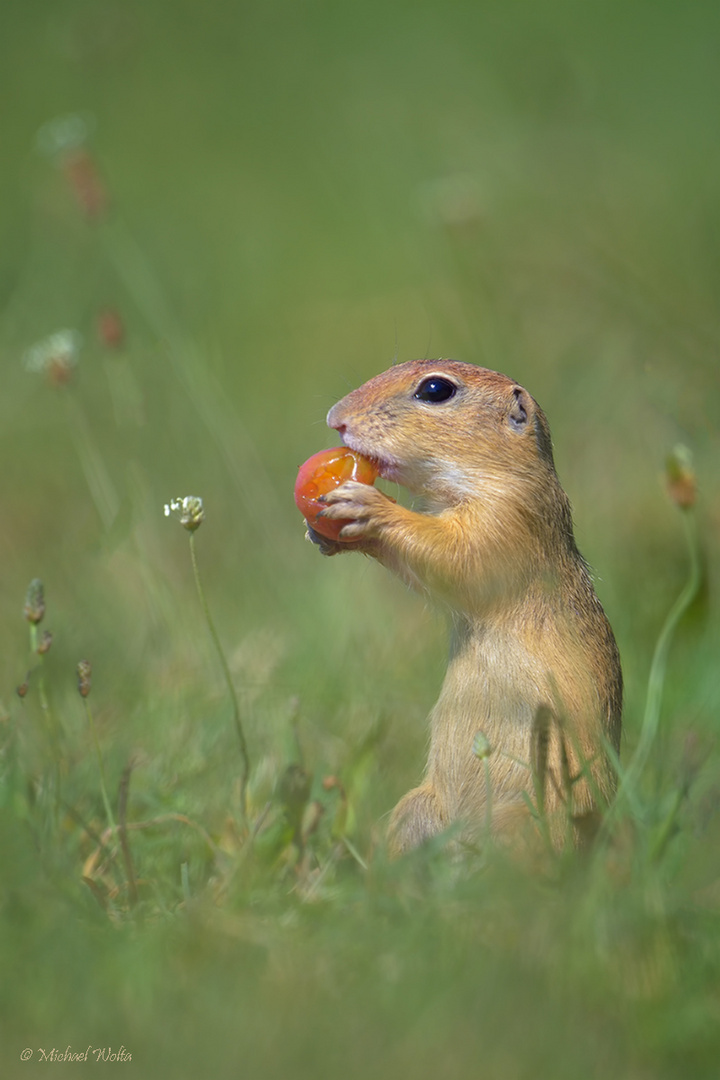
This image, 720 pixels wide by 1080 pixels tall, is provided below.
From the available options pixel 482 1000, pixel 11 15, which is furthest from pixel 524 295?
pixel 11 15

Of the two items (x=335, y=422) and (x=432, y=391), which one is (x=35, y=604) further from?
(x=432, y=391)

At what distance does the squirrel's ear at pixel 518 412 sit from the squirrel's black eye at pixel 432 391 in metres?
0.18

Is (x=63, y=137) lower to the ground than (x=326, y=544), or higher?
higher

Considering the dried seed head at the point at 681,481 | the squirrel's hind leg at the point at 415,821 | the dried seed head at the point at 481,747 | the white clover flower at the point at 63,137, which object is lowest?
the squirrel's hind leg at the point at 415,821

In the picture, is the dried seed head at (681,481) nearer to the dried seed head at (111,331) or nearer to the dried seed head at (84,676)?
the dried seed head at (84,676)

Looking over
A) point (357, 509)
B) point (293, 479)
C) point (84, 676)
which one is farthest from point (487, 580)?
point (293, 479)

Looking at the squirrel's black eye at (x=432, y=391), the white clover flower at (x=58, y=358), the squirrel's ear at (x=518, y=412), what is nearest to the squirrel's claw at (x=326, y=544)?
Result: the squirrel's black eye at (x=432, y=391)

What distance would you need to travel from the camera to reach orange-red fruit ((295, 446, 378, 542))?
3.11 metres

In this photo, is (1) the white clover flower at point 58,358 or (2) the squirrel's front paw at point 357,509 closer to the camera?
(2) the squirrel's front paw at point 357,509

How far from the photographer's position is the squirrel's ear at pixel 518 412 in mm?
3312

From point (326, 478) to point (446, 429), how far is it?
0.35m

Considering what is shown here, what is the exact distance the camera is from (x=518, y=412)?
3.32 m

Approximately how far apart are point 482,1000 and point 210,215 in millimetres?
8779

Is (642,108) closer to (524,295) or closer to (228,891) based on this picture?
(524,295)
